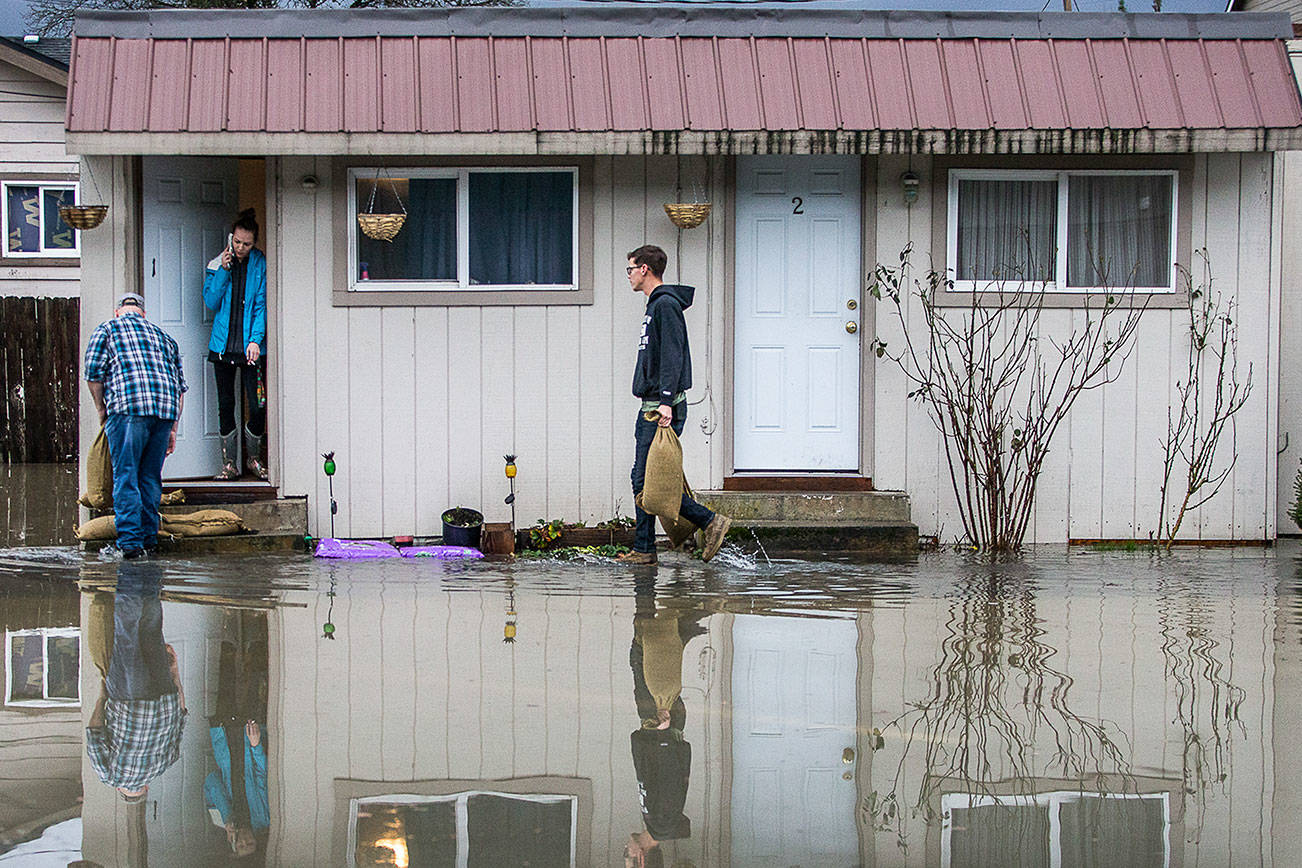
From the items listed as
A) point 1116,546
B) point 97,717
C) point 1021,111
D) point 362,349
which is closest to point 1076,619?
point 1116,546

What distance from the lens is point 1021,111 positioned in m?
9.63

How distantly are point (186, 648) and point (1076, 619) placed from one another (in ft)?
14.0

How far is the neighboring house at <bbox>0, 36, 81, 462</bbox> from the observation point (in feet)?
56.1

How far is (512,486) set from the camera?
9984mm

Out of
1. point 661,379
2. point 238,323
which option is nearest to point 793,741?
point 661,379

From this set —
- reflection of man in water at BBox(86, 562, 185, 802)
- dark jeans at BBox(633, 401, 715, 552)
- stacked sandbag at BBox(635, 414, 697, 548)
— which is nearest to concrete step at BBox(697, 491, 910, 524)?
dark jeans at BBox(633, 401, 715, 552)

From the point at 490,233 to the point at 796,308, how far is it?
222 cm

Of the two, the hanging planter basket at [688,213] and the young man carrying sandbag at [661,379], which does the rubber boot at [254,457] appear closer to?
the young man carrying sandbag at [661,379]

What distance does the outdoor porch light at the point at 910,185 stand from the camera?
1002 centimetres

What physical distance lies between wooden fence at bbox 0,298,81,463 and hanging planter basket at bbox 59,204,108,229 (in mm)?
8076

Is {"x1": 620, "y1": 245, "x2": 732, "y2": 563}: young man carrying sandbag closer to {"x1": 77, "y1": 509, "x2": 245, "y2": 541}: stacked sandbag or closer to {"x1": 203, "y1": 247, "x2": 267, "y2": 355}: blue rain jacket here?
{"x1": 77, "y1": 509, "x2": 245, "y2": 541}: stacked sandbag

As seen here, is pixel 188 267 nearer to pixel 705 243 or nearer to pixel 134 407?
pixel 134 407

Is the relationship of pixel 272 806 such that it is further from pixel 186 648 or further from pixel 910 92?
pixel 910 92

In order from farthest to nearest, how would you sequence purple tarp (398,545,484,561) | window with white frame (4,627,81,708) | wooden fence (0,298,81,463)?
wooden fence (0,298,81,463)
purple tarp (398,545,484,561)
window with white frame (4,627,81,708)
